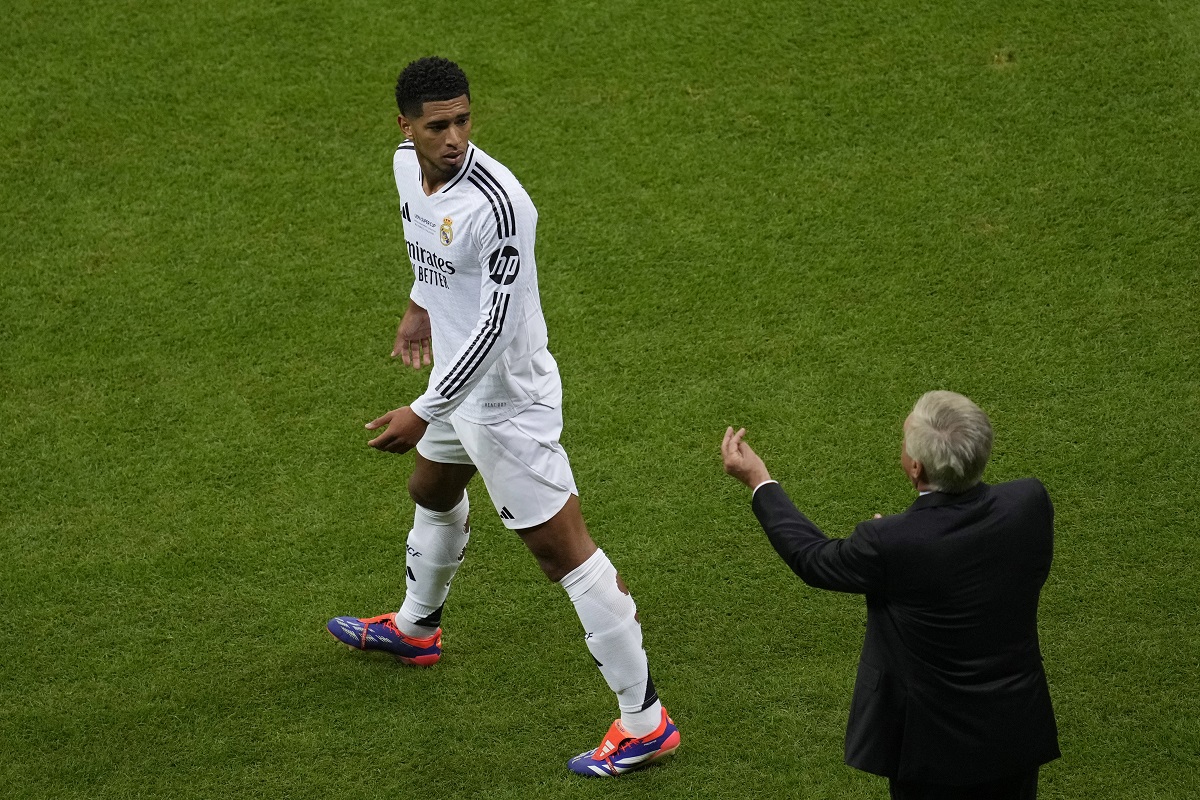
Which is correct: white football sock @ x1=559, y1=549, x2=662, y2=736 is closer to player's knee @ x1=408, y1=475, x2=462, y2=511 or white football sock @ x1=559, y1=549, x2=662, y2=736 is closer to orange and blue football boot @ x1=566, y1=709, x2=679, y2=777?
orange and blue football boot @ x1=566, y1=709, x2=679, y2=777

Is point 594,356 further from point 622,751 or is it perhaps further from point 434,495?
point 622,751

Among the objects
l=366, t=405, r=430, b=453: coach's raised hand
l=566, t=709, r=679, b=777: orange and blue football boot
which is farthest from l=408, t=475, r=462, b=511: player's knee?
l=566, t=709, r=679, b=777: orange and blue football boot

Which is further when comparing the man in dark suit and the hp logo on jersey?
the hp logo on jersey

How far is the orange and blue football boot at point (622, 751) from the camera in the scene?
375cm

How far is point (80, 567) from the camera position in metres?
4.50

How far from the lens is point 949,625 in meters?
2.67

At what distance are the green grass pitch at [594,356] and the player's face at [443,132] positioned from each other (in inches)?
66.6

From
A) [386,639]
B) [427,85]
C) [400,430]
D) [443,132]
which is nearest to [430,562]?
[386,639]

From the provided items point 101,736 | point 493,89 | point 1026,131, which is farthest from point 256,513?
point 1026,131

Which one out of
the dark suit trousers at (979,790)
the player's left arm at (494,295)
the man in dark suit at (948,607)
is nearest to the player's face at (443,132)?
the player's left arm at (494,295)

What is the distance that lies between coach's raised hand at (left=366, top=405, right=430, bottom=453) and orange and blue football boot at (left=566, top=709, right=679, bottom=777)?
1115mm

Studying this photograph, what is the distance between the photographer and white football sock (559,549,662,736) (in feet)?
11.9

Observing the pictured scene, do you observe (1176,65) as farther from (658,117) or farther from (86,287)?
(86,287)

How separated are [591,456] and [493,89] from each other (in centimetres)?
253
